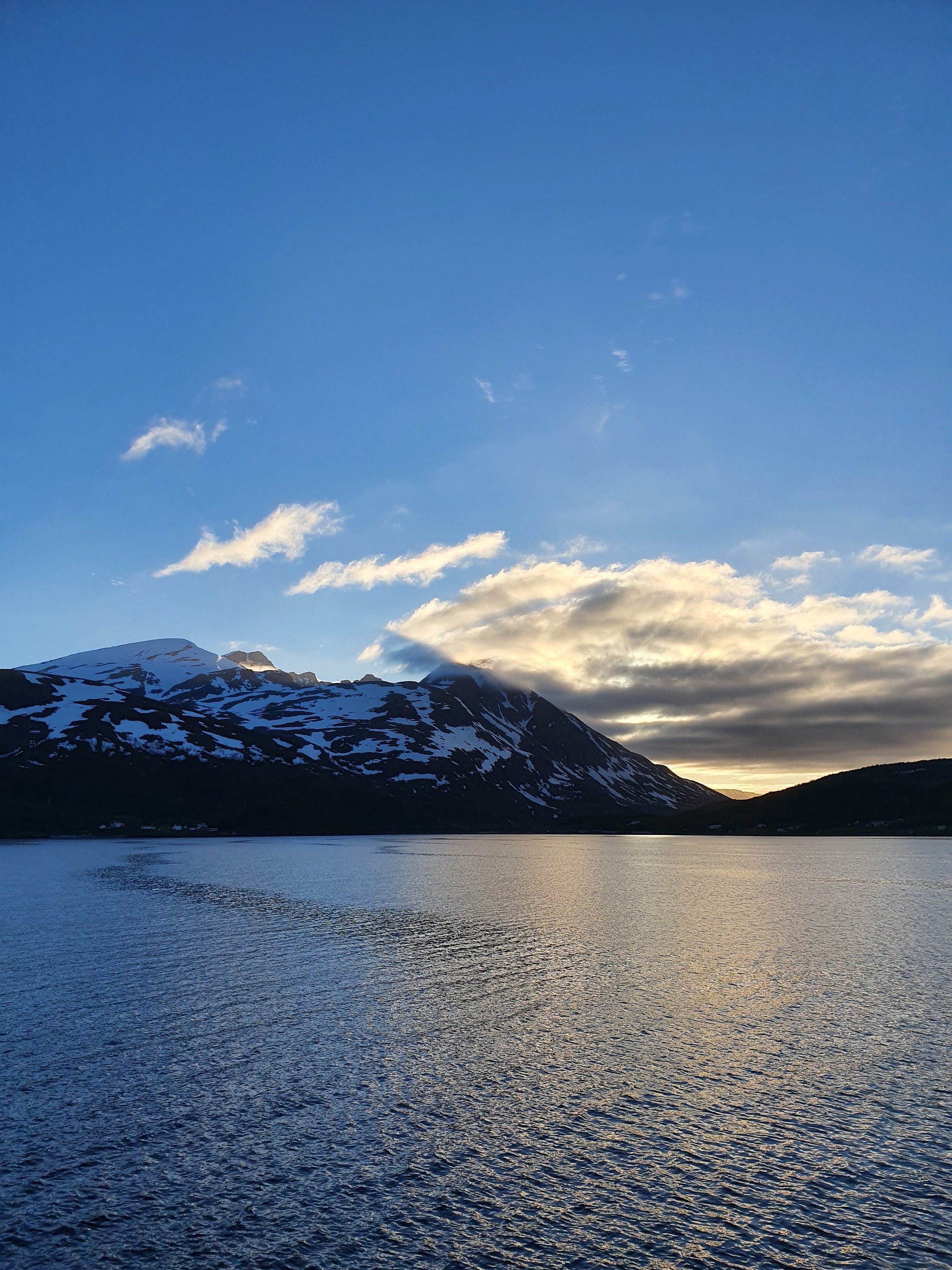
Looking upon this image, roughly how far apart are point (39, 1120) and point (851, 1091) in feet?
82.9

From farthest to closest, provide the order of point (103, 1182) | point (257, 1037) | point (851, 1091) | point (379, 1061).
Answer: point (257, 1037)
point (379, 1061)
point (851, 1091)
point (103, 1182)

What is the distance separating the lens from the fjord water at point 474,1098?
1817 centimetres

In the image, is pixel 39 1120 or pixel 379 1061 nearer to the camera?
pixel 39 1120

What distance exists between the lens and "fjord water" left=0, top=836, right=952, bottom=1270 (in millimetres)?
18172

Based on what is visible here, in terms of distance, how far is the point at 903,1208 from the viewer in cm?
1917

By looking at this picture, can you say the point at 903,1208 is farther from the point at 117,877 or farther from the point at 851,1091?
the point at 117,877

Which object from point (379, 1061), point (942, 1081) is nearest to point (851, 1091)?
point (942, 1081)

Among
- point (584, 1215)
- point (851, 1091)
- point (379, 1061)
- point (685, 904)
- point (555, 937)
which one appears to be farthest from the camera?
point (685, 904)

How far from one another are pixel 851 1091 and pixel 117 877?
347 feet

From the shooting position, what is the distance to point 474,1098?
26.8m

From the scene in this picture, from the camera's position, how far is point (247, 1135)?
23547mm

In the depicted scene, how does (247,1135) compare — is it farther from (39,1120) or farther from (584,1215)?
(584,1215)

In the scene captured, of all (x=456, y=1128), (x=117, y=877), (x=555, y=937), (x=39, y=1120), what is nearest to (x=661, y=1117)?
(x=456, y=1128)

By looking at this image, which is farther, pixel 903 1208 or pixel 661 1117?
pixel 661 1117
